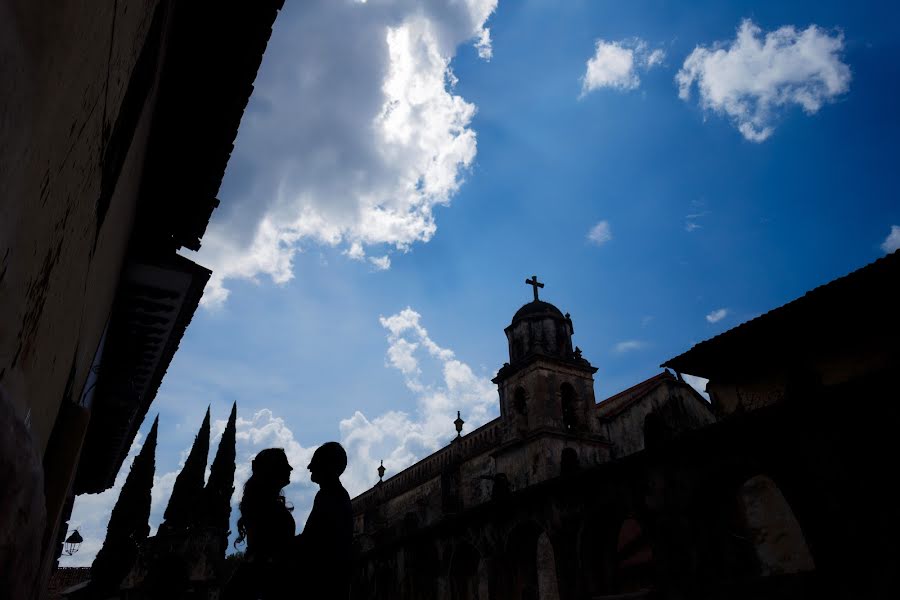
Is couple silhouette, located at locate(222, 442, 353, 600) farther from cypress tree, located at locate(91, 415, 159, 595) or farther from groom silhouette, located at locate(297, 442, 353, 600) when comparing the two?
cypress tree, located at locate(91, 415, 159, 595)

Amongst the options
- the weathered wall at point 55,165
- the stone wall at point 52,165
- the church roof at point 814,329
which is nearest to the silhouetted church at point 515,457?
the church roof at point 814,329

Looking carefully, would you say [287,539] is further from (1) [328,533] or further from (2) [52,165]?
(2) [52,165]

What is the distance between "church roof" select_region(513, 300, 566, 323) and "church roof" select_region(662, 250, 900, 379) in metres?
11.9

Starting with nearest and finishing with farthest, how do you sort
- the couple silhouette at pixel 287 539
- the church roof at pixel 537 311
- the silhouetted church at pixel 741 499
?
the couple silhouette at pixel 287 539 → the silhouetted church at pixel 741 499 → the church roof at pixel 537 311

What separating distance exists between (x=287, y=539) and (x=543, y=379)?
21.6 meters

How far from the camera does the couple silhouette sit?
9.20 ft

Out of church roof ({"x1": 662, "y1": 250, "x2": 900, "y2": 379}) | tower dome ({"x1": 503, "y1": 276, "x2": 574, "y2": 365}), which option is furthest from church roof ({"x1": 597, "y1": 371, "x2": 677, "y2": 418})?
church roof ({"x1": 662, "y1": 250, "x2": 900, "y2": 379})

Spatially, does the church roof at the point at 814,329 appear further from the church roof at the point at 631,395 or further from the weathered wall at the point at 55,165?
the church roof at the point at 631,395

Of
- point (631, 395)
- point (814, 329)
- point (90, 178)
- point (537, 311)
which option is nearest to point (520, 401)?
point (537, 311)

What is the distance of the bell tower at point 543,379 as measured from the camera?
2361 cm

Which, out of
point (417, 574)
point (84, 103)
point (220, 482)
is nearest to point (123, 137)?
point (84, 103)

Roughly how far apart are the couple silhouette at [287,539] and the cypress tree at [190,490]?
33.7 metres

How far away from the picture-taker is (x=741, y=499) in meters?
12.8

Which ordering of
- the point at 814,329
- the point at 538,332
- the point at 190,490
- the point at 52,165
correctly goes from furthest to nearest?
the point at 190,490 → the point at 538,332 → the point at 814,329 → the point at 52,165
